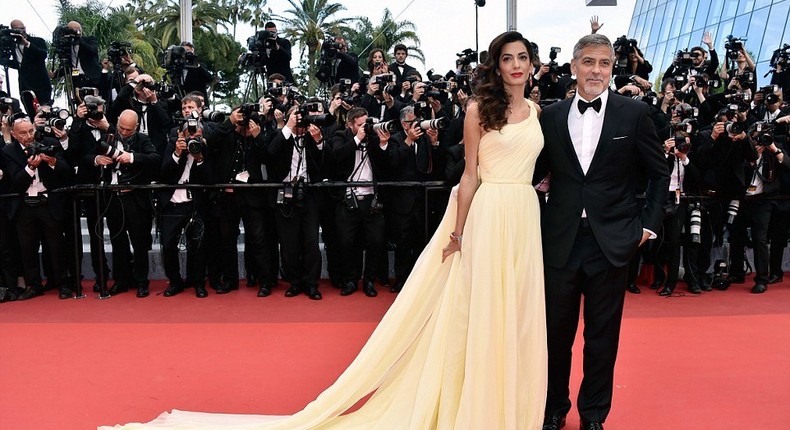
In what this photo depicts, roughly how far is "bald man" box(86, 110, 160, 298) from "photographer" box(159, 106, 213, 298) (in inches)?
6.9

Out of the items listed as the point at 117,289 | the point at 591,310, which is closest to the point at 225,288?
the point at 117,289

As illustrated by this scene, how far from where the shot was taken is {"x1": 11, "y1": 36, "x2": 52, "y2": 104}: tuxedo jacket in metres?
9.09

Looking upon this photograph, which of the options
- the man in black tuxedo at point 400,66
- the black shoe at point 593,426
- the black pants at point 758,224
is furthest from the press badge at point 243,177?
the black pants at point 758,224

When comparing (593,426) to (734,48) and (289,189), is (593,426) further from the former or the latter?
(734,48)

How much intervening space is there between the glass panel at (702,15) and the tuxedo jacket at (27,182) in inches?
1134

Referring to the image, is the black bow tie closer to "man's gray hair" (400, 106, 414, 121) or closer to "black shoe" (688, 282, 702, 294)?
"man's gray hair" (400, 106, 414, 121)

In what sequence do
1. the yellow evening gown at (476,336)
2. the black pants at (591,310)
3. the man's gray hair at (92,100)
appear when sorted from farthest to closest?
the man's gray hair at (92,100), the black pants at (591,310), the yellow evening gown at (476,336)

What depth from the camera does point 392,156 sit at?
6906 millimetres

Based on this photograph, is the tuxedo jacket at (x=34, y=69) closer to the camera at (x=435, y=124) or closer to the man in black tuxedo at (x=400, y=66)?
the man in black tuxedo at (x=400, y=66)

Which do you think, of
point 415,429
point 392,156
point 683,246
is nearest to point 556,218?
point 415,429

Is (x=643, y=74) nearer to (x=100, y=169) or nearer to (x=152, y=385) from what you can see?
(x=100, y=169)

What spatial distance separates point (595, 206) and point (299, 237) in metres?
4.15

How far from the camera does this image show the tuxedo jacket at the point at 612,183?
10.8 feet

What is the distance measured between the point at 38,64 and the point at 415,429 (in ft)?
25.8
